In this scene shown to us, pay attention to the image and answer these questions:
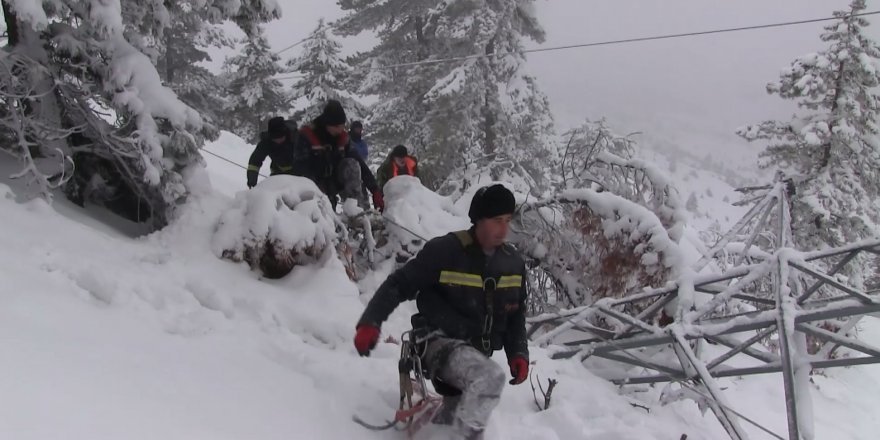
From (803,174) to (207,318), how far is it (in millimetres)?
18794

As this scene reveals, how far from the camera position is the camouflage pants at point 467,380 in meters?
3.31

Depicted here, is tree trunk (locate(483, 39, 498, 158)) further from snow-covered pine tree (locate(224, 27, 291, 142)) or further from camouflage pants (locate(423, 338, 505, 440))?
camouflage pants (locate(423, 338, 505, 440))

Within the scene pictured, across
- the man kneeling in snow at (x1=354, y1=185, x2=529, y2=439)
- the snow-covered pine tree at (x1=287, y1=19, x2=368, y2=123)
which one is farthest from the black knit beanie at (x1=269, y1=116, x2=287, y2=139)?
the snow-covered pine tree at (x1=287, y1=19, x2=368, y2=123)

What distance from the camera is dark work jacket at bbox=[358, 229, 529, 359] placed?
348cm

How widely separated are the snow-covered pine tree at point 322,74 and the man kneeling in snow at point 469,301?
1730 cm

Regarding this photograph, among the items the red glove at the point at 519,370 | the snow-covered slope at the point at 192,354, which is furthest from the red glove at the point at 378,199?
the red glove at the point at 519,370

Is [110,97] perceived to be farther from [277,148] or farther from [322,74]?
[322,74]

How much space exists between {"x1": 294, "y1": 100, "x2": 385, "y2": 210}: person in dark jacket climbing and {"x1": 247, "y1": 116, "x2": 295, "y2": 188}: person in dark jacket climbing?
43 cm

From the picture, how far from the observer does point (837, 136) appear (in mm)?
17078

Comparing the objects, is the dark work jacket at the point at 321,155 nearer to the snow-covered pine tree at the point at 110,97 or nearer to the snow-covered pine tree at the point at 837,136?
the snow-covered pine tree at the point at 110,97

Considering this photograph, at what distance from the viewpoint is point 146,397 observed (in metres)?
2.96

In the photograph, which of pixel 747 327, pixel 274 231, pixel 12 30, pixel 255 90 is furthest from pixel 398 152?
pixel 255 90

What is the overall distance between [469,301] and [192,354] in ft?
6.04

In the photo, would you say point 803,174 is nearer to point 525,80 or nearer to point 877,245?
point 525,80
